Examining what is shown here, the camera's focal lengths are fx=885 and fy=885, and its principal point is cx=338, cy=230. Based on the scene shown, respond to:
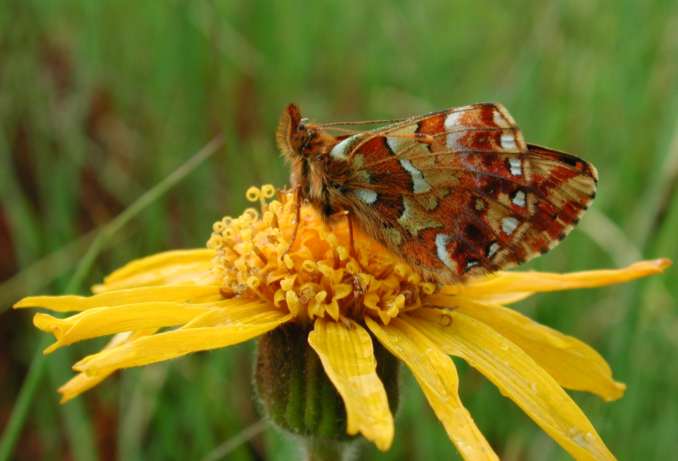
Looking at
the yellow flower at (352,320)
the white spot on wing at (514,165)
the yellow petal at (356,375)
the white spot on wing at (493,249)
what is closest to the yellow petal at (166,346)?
the yellow flower at (352,320)

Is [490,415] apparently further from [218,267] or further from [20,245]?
[20,245]

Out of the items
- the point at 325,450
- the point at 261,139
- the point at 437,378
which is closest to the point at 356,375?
the point at 437,378

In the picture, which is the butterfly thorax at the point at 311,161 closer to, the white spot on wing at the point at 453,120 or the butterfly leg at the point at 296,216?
the butterfly leg at the point at 296,216

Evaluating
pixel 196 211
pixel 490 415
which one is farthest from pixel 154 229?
pixel 490 415

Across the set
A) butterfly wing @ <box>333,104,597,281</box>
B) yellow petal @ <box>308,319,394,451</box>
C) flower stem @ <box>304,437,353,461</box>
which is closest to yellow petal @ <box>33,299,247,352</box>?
yellow petal @ <box>308,319,394,451</box>

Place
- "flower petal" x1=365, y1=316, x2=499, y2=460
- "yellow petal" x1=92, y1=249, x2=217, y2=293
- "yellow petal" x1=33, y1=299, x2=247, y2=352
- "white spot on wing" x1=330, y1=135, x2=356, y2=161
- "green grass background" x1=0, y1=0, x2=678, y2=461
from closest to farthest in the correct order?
1. "flower petal" x1=365, y1=316, x2=499, y2=460
2. "yellow petal" x1=33, y1=299, x2=247, y2=352
3. "white spot on wing" x1=330, y1=135, x2=356, y2=161
4. "yellow petal" x1=92, y1=249, x2=217, y2=293
5. "green grass background" x1=0, y1=0, x2=678, y2=461

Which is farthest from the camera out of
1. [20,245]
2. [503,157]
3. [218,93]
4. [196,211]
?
[218,93]

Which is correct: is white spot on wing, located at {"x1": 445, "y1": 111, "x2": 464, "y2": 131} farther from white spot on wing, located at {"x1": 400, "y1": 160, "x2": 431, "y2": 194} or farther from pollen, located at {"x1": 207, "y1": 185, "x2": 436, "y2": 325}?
pollen, located at {"x1": 207, "y1": 185, "x2": 436, "y2": 325}
